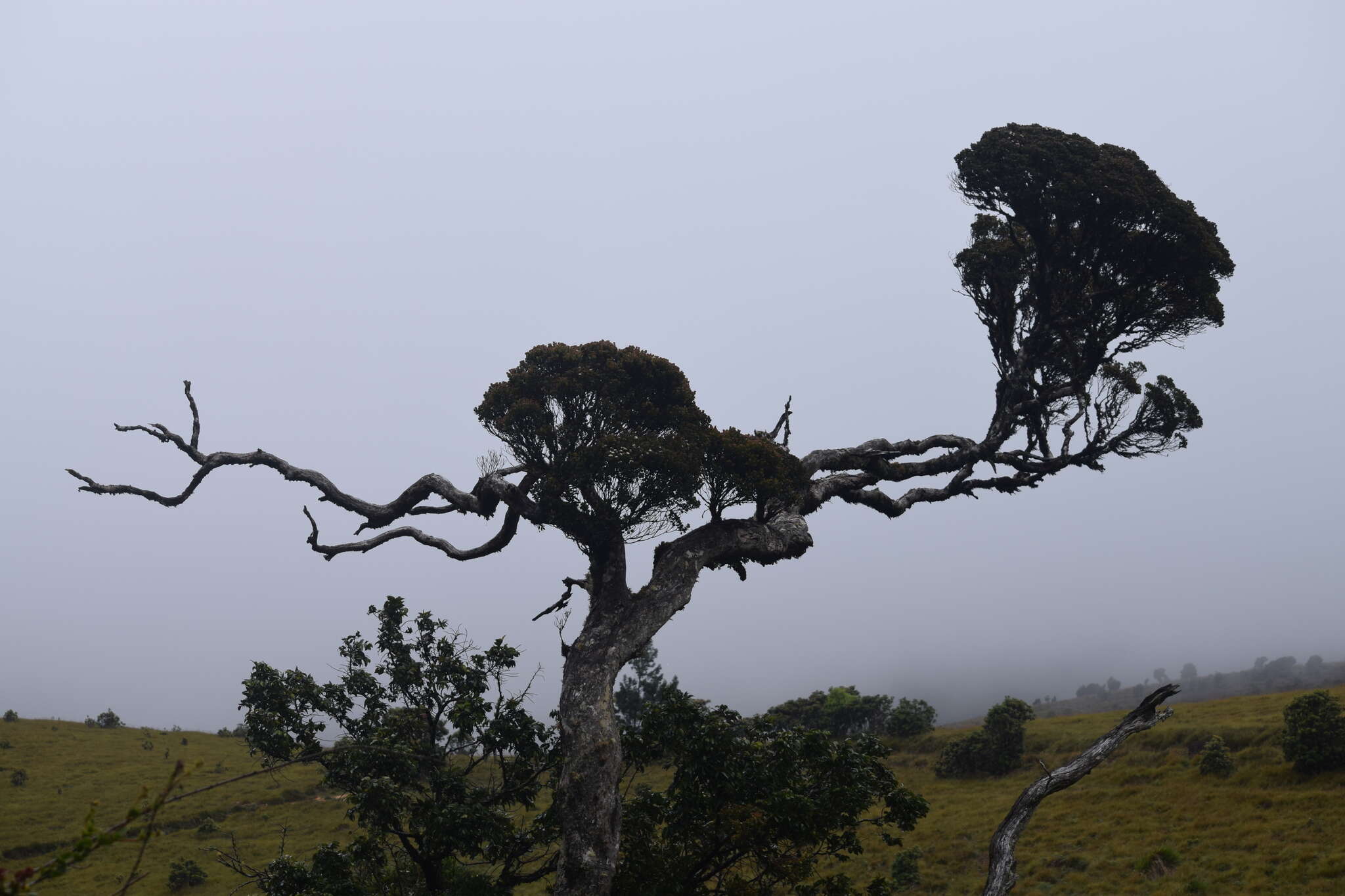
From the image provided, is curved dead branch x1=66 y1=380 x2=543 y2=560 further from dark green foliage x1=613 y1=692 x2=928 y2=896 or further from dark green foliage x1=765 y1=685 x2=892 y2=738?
dark green foliage x1=765 y1=685 x2=892 y2=738

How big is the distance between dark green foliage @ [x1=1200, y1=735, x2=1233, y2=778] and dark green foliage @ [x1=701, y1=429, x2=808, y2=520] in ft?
70.1

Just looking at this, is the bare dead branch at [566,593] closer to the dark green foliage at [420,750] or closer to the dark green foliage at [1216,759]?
the dark green foliage at [420,750]

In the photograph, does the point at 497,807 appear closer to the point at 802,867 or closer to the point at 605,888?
the point at 605,888

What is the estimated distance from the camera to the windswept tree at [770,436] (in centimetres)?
1363

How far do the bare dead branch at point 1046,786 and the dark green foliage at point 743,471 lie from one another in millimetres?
6067

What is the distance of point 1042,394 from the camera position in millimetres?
19250

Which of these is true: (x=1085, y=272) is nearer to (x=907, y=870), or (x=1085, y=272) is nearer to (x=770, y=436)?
(x=770, y=436)

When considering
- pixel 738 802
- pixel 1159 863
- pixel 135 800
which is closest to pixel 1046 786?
pixel 738 802

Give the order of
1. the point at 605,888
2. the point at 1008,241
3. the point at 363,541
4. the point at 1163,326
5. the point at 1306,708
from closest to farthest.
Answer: the point at 605,888
the point at 363,541
the point at 1163,326
the point at 1008,241
the point at 1306,708

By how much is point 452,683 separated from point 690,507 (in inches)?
212

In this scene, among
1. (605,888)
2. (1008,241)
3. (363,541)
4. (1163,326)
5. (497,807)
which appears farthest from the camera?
(1008,241)

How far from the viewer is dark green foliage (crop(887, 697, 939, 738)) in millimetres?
42750

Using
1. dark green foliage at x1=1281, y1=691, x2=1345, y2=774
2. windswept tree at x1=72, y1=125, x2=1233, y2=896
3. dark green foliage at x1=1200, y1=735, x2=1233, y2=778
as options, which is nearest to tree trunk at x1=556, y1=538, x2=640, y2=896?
windswept tree at x1=72, y1=125, x2=1233, y2=896

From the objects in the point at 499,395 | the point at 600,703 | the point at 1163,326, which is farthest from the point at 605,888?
the point at 1163,326
